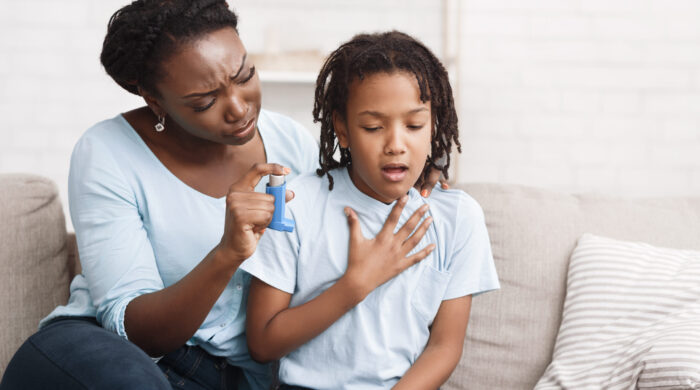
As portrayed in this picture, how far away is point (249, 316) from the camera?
1.25m

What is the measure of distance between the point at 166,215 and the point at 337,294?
1.33ft

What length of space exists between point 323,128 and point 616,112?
1827mm

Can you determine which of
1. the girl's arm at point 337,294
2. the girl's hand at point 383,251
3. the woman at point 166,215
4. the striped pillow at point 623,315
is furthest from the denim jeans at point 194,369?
the striped pillow at point 623,315

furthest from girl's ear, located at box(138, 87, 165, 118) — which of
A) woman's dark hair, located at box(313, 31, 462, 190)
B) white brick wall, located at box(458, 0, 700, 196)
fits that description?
white brick wall, located at box(458, 0, 700, 196)

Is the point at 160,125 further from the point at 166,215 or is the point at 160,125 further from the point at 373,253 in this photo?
the point at 373,253

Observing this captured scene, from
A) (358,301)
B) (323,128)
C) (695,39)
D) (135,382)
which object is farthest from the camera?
(695,39)

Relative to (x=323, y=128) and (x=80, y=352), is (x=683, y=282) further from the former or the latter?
(x=80, y=352)

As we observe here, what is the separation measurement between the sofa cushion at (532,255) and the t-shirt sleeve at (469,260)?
321 mm

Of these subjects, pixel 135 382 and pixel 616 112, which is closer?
pixel 135 382

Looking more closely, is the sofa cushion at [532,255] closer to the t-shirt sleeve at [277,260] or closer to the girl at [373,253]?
the girl at [373,253]

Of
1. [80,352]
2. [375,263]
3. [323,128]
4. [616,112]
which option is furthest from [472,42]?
[80,352]

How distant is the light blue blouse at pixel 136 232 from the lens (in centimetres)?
124

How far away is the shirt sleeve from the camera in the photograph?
4.00 feet

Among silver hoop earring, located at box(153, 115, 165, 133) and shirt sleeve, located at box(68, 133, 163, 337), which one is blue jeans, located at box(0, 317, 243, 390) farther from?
silver hoop earring, located at box(153, 115, 165, 133)
